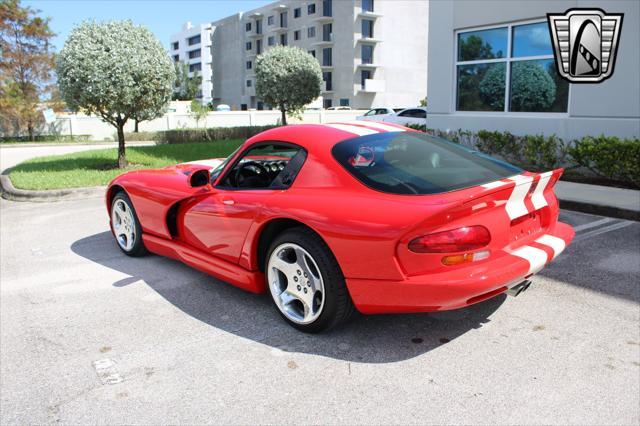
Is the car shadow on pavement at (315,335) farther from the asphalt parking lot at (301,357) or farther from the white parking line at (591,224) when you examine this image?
the white parking line at (591,224)

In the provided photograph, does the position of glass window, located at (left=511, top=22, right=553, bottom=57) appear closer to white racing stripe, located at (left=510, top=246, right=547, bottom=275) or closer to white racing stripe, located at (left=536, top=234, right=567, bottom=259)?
white racing stripe, located at (left=536, top=234, right=567, bottom=259)

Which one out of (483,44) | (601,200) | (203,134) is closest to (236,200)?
(601,200)

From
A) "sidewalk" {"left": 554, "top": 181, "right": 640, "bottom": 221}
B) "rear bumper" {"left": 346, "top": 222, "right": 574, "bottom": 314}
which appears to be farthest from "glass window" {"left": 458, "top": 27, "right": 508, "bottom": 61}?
"rear bumper" {"left": 346, "top": 222, "right": 574, "bottom": 314}

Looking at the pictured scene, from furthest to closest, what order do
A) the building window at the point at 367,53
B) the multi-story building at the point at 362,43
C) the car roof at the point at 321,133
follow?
the building window at the point at 367,53 < the multi-story building at the point at 362,43 < the car roof at the point at 321,133

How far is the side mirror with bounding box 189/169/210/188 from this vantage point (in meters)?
4.29

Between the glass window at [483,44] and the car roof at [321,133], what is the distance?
8.78 meters

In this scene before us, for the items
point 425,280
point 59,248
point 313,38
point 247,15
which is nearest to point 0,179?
point 59,248

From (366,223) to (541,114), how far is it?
9364mm

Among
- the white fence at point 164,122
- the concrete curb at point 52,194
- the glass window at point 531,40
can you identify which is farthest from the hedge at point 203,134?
the glass window at point 531,40

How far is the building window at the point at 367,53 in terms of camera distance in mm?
60125

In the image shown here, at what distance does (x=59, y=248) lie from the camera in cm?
614

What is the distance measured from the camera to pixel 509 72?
37.9ft

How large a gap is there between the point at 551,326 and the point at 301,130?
2.22 meters

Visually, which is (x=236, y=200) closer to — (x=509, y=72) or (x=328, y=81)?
(x=509, y=72)
